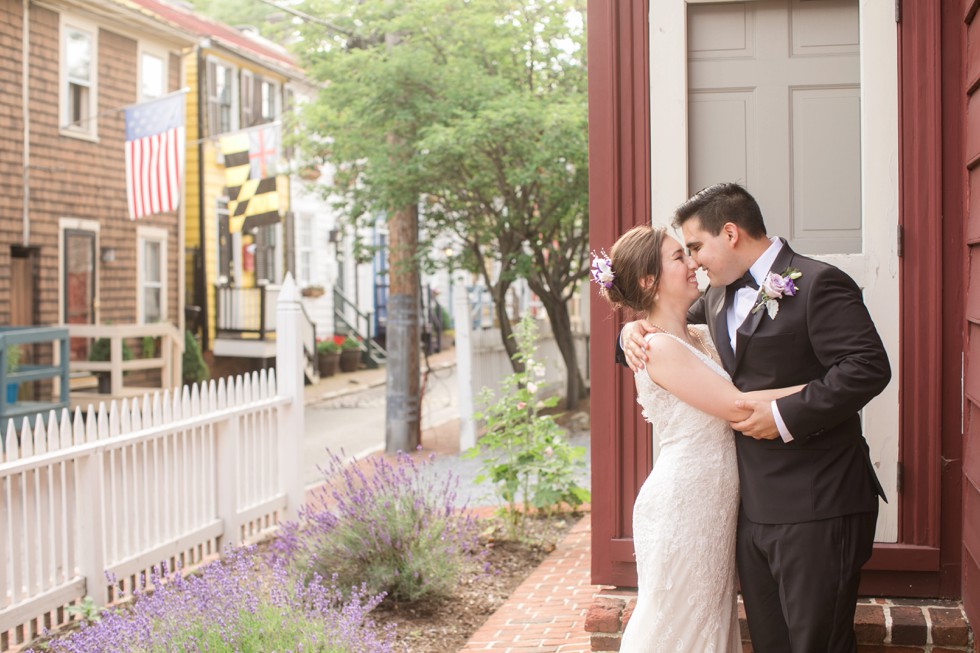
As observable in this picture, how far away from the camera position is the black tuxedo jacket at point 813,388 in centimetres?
291

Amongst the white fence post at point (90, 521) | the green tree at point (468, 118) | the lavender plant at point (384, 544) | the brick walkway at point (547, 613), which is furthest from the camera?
the green tree at point (468, 118)

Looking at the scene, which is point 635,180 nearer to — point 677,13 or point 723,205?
point 677,13

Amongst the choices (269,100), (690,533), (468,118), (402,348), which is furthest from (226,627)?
(269,100)

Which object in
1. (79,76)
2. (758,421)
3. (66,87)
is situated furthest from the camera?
(79,76)

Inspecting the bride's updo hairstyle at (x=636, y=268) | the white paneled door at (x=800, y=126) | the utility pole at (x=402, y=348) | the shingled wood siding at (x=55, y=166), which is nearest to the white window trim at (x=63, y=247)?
the shingled wood siding at (x=55, y=166)

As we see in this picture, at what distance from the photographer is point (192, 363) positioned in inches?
750

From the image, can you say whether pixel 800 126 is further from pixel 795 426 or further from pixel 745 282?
pixel 795 426

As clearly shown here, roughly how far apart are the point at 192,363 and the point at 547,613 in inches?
583

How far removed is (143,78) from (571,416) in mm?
10108

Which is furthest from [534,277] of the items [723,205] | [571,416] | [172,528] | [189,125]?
[723,205]

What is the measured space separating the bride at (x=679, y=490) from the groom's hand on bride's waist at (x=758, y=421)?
148 mm

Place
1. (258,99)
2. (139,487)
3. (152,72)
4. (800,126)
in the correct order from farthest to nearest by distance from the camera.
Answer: (258,99), (152,72), (139,487), (800,126)

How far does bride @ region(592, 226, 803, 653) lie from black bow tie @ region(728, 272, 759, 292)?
0.44 feet

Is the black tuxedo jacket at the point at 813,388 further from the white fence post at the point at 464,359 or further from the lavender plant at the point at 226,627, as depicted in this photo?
the white fence post at the point at 464,359
